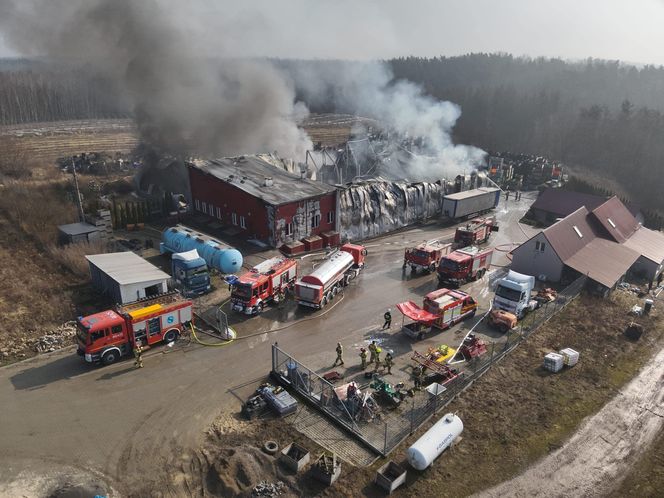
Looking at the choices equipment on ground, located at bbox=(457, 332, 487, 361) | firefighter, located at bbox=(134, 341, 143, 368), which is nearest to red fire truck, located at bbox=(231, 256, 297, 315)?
firefighter, located at bbox=(134, 341, 143, 368)

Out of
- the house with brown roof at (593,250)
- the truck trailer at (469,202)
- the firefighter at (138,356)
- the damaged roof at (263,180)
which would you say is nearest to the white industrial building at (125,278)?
the firefighter at (138,356)

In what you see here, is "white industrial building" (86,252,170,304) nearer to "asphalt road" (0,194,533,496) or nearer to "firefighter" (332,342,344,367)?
"asphalt road" (0,194,533,496)

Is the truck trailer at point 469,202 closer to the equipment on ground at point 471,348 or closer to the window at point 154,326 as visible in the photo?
the equipment on ground at point 471,348

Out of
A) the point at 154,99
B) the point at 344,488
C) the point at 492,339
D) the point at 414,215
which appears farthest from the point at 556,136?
the point at 344,488

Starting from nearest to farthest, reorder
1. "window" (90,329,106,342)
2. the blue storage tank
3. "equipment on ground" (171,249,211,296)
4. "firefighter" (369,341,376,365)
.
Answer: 1. "window" (90,329,106,342)
2. "firefighter" (369,341,376,365)
3. "equipment on ground" (171,249,211,296)
4. the blue storage tank

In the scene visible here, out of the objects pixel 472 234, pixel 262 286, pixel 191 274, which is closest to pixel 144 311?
pixel 191 274
